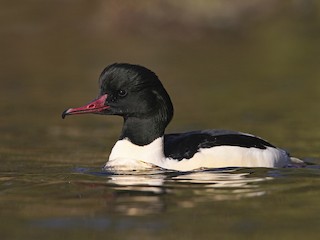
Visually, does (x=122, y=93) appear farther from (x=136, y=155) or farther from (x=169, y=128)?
(x=169, y=128)

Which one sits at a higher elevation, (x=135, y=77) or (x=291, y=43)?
Result: (x=291, y=43)

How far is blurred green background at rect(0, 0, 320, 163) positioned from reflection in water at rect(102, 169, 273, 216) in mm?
1980

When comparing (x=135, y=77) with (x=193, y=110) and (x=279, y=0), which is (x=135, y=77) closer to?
(x=193, y=110)

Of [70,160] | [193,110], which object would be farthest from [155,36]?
[70,160]

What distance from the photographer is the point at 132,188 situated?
9359 millimetres

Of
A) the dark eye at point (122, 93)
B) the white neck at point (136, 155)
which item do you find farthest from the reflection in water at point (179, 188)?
the dark eye at point (122, 93)

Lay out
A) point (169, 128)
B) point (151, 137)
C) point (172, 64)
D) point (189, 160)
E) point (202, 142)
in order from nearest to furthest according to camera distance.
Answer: point (189, 160) < point (202, 142) < point (151, 137) < point (169, 128) < point (172, 64)

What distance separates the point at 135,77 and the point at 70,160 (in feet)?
5.35

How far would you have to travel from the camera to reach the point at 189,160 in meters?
10.2

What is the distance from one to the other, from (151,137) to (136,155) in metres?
0.23

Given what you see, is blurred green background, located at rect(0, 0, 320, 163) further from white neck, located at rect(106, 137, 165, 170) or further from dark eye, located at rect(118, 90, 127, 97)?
dark eye, located at rect(118, 90, 127, 97)

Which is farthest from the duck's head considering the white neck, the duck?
the white neck

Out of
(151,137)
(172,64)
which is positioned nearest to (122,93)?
(151,137)


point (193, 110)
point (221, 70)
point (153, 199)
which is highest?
point (221, 70)
